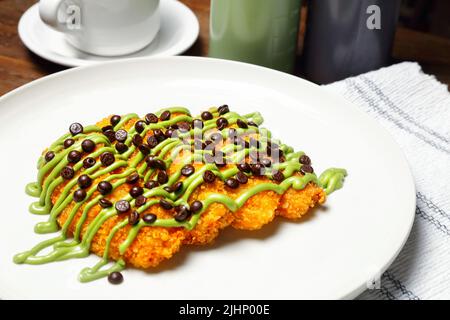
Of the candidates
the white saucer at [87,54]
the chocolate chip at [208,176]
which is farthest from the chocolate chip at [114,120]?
the white saucer at [87,54]

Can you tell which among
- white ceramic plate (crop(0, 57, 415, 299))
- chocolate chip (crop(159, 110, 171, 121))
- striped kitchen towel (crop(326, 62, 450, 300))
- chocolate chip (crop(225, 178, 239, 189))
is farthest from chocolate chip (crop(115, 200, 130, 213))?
striped kitchen towel (crop(326, 62, 450, 300))

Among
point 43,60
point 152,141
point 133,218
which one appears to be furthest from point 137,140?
point 43,60

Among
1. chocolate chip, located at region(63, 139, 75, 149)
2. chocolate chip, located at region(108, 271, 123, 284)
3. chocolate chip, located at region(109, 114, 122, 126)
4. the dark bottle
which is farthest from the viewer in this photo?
the dark bottle

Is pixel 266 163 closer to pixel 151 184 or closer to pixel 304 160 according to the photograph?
pixel 304 160

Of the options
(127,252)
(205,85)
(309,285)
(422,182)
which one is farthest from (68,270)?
(422,182)

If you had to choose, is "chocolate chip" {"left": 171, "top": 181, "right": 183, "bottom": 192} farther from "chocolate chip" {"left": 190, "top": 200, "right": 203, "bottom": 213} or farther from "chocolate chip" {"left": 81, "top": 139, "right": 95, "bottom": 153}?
"chocolate chip" {"left": 81, "top": 139, "right": 95, "bottom": 153}
